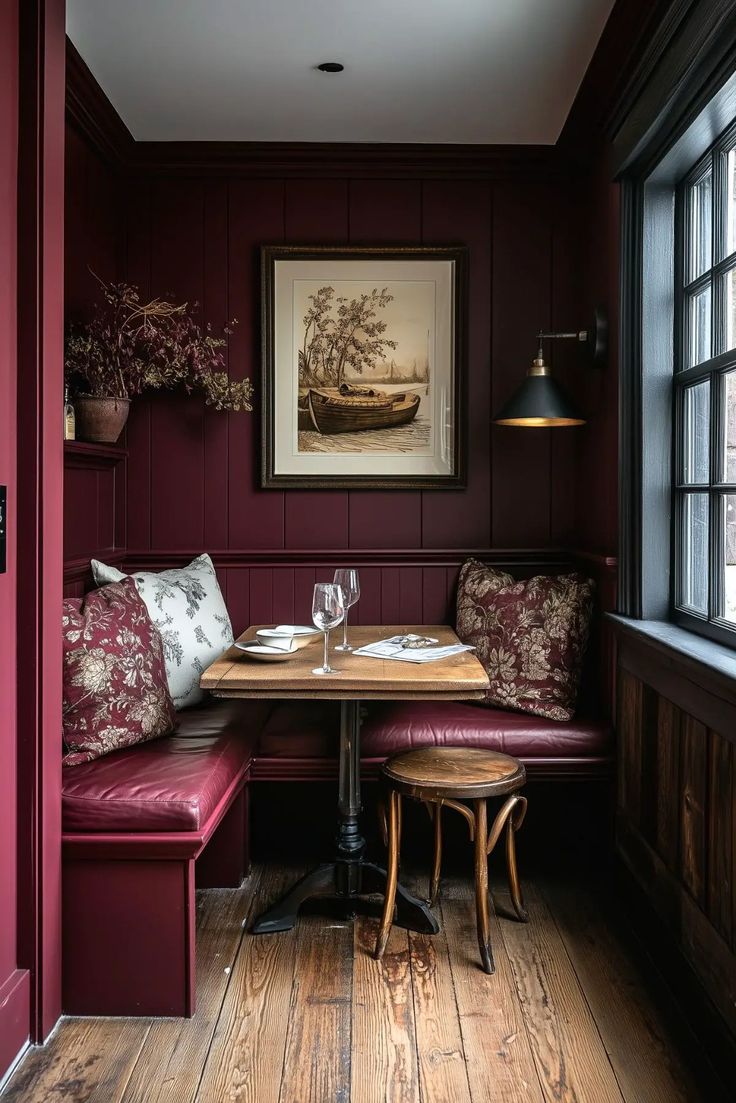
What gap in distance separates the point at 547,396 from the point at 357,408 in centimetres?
80

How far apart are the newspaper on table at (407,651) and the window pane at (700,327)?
1097 millimetres

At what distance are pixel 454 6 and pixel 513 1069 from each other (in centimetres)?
274

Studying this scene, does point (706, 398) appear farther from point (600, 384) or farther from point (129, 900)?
point (129, 900)

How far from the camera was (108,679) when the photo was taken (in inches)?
92.4

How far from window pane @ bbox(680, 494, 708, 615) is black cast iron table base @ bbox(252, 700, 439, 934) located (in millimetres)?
1044

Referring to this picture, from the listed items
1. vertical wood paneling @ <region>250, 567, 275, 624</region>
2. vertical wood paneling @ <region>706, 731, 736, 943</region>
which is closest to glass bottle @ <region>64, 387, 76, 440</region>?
vertical wood paneling @ <region>250, 567, 275, 624</region>

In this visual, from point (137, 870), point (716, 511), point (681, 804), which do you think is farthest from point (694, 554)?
point (137, 870)

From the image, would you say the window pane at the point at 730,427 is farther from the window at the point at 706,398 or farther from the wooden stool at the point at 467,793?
the wooden stool at the point at 467,793

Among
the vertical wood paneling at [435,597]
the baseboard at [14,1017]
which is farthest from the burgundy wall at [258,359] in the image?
the baseboard at [14,1017]

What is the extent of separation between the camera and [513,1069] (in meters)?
1.91

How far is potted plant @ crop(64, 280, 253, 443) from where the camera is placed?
3025 millimetres

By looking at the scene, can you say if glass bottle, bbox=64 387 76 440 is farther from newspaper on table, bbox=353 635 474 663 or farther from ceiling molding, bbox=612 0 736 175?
ceiling molding, bbox=612 0 736 175

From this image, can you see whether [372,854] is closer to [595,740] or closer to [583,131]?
[595,740]

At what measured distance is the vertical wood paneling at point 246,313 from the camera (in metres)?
3.53
